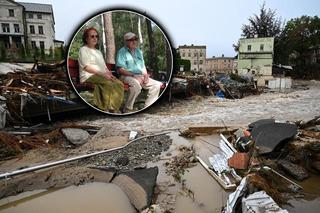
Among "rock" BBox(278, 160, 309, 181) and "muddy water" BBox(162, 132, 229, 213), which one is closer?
"muddy water" BBox(162, 132, 229, 213)

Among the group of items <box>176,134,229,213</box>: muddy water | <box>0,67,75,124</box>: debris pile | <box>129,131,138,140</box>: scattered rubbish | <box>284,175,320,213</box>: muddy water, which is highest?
<box>0,67,75,124</box>: debris pile

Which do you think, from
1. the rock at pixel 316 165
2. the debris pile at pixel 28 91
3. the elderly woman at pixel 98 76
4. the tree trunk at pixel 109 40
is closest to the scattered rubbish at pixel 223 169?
the rock at pixel 316 165

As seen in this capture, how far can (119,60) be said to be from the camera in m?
6.15

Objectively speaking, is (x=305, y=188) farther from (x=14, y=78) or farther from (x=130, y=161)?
(x=14, y=78)

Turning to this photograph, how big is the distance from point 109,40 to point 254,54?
33783 millimetres

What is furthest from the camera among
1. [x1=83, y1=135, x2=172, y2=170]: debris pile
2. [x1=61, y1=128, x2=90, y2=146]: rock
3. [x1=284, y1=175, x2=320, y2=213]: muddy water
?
[x1=61, y1=128, x2=90, y2=146]: rock

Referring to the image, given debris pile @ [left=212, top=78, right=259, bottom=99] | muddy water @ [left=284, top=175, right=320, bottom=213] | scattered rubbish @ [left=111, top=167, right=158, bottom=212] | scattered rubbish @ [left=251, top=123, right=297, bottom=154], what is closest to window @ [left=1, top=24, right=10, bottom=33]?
debris pile @ [left=212, top=78, right=259, bottom=99]

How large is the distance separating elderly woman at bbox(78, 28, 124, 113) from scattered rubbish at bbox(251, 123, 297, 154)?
4.10 metres

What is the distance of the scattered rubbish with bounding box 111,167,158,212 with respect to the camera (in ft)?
16.8

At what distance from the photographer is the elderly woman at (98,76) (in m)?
5.95

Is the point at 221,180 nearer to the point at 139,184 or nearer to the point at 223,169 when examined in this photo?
the point at 223,169

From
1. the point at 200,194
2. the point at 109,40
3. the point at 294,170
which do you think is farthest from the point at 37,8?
the point at 294,170

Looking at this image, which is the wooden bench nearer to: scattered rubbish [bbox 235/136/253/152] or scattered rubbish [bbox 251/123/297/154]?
scattered rubbish [bbox 235/136/253/152]

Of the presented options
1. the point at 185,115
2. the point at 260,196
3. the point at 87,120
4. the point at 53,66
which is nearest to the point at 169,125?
the point at 185,115
